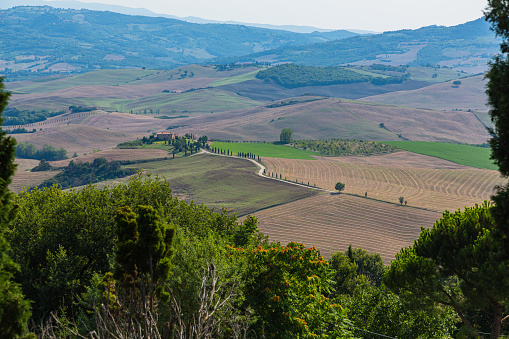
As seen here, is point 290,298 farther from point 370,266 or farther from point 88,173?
point 88,173

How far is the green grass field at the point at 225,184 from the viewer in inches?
5118

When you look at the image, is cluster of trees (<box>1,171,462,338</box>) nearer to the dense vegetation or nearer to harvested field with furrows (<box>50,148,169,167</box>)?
the dense vegetation

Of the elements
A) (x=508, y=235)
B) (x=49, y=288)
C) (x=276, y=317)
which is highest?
(x=508, y=235)

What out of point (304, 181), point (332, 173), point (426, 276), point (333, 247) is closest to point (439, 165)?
point (332, 173)

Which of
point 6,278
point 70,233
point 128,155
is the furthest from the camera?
point 128,155

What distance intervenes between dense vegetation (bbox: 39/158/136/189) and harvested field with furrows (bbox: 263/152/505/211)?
58.2 metres

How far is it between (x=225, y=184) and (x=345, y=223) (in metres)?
49.9

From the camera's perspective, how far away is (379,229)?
106m

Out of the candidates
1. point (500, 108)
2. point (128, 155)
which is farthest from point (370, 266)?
point (128, 155)

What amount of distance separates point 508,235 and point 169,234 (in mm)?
11131

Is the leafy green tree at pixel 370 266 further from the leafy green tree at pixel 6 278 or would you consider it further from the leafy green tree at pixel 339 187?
the leafy green tree at pixel 6 278

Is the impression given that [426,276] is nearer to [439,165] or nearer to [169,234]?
[169,234]

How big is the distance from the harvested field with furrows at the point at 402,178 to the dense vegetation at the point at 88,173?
191ft

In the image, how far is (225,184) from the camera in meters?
148
